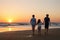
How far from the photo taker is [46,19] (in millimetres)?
22141

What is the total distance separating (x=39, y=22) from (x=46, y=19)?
0.75 metres

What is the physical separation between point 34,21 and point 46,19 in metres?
1.32

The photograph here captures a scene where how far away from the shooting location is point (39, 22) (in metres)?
22.2

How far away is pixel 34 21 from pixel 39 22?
2.47 feet

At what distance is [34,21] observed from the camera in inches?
851
